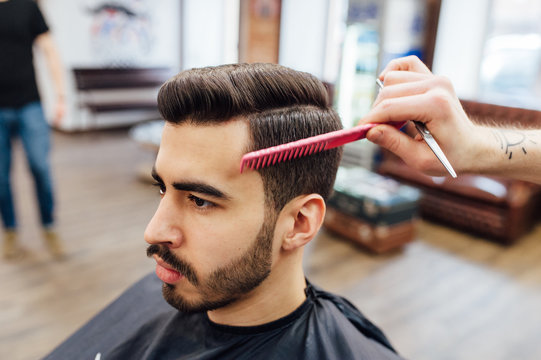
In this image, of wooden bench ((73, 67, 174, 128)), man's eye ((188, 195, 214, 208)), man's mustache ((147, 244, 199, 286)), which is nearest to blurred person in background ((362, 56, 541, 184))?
man's eye ((188, 195, 214, 208))

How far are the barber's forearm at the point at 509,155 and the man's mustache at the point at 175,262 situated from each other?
60 cm

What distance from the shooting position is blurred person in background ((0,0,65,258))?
7.45 ft

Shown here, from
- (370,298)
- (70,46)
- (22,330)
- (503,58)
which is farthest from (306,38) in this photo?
(22,330)

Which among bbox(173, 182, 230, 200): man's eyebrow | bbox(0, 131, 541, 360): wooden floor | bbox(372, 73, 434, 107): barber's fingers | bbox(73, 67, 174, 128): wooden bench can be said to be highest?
bbox(372, 73, 434, 107): barber's fingers

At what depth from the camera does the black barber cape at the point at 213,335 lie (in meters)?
0.91

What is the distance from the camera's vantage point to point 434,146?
0.71 meters

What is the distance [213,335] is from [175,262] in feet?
0.80

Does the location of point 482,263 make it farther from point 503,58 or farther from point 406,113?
point 503,58

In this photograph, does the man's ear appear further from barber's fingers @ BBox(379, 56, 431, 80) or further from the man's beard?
barber's fingers @ BBox(379, 56, 431, 80)

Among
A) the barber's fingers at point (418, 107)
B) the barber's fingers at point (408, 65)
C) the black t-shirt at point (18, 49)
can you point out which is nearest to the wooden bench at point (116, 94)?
the black t-shirt at point (18, 49)

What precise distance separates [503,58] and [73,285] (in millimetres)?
5320

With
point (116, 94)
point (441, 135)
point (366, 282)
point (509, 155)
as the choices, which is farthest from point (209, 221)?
point (116, 94)

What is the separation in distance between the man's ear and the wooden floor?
144 cm

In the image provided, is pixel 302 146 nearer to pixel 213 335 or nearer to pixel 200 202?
pixel 200 202
